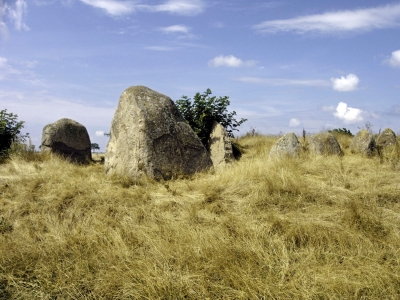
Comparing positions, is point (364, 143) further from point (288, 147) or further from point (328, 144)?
point (288, 147)

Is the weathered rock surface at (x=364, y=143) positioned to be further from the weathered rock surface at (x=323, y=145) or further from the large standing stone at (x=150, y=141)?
the large standing stone at (x=150, y=141)

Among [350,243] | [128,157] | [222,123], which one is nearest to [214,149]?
[222,123]

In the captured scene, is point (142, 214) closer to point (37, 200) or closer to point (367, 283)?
point (37, 200)

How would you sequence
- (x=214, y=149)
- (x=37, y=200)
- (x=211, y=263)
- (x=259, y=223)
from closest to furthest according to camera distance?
(x=211, y=263), (x=259, y=223), (x=37, y=200), (x=214, y=149)

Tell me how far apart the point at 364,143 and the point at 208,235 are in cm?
809

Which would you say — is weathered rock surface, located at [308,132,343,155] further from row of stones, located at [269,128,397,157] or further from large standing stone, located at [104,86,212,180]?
large standing stone, located at [104,86,212,180]

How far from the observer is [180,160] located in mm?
8727

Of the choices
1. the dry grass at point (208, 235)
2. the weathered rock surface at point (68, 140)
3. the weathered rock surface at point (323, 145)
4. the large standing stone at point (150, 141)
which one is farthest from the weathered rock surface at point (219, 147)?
the weathered rock surface at point (68, 140)

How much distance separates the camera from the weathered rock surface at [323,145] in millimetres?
10680

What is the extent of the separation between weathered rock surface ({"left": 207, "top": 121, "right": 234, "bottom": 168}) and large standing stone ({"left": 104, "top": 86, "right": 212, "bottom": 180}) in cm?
87

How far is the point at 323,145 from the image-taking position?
35.3 ft

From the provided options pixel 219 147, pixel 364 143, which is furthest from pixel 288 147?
pixel 364 143

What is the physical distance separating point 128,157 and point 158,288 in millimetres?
5176

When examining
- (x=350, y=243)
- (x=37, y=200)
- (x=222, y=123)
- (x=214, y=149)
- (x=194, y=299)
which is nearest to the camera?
(x=194, y=299)
